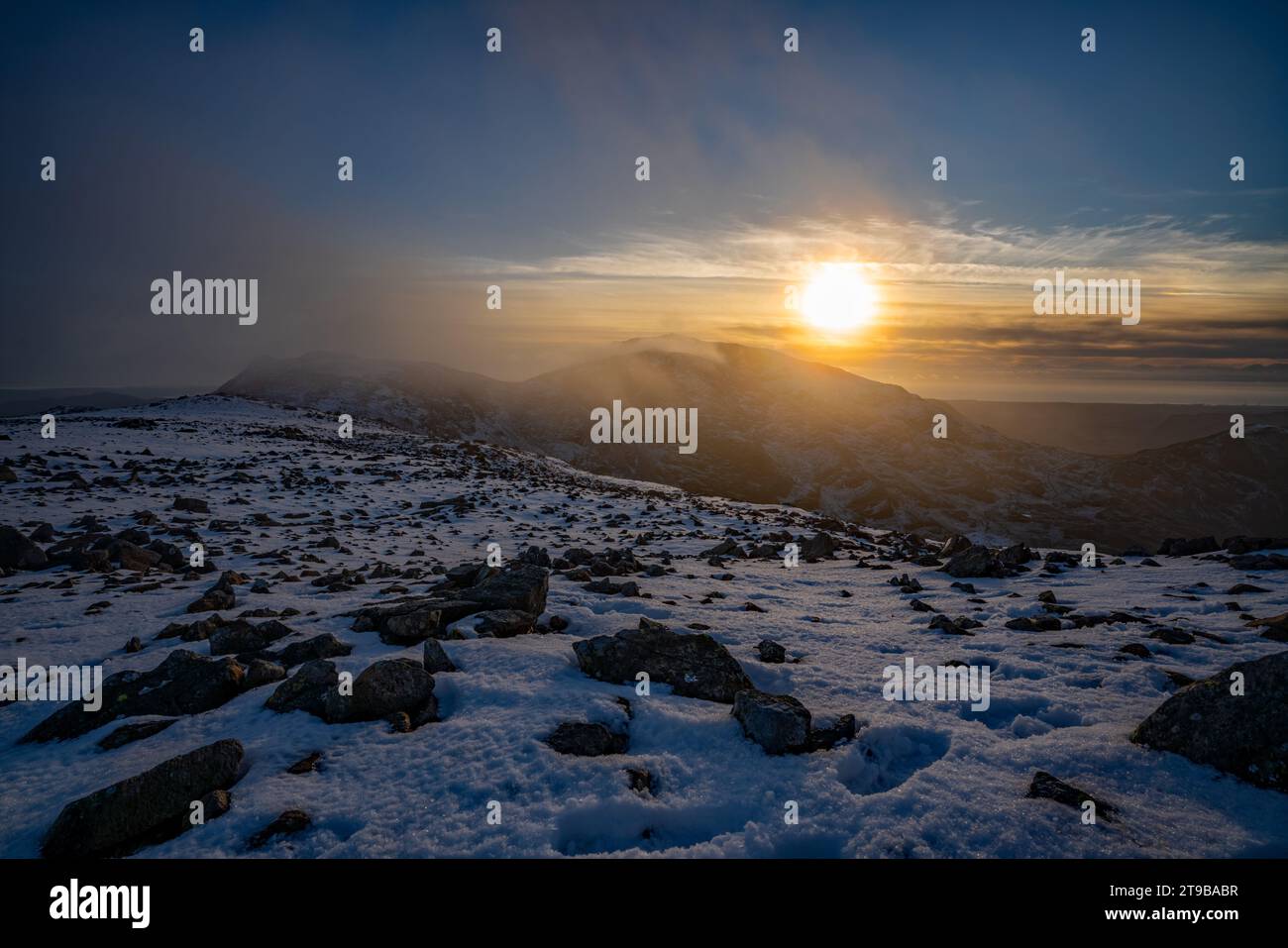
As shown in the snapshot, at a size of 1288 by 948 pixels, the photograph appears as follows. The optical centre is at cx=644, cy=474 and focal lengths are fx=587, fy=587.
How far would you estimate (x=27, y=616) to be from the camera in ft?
39.0

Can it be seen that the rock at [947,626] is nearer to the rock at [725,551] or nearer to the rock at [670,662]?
the rock at [670,662]

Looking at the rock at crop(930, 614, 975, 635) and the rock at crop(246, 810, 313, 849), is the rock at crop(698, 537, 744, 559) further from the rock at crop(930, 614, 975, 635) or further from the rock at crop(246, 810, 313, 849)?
the rock at crop(246, 810, 313, 849)

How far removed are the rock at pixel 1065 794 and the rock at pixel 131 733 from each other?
10270 mm

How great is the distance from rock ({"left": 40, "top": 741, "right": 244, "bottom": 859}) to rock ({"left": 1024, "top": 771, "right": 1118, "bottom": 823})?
27.1ft

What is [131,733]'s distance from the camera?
24.2 feet

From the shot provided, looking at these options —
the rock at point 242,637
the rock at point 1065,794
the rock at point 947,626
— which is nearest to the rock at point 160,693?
the rock at point 242,637

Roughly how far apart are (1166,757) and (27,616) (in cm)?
1909

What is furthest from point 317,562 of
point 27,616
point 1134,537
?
point 1134,537

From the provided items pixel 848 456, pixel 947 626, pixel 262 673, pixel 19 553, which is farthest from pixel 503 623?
pixel 848 456

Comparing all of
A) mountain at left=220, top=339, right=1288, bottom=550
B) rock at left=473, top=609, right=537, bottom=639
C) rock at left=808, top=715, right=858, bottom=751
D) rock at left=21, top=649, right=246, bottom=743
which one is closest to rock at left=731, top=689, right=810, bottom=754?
rock at left=808, top=715, right=858, bottom=751

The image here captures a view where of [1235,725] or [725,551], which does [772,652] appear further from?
[725,551]

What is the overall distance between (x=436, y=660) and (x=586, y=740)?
10.1ft
